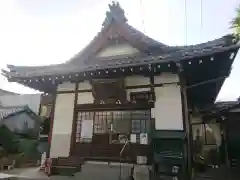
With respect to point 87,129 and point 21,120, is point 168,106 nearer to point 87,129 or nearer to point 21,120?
point 87,129

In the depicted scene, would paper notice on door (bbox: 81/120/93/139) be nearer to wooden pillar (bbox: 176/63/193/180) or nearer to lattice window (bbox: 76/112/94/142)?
lattice window (bbox: 76/112/94/142)

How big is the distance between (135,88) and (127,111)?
38.2 inches

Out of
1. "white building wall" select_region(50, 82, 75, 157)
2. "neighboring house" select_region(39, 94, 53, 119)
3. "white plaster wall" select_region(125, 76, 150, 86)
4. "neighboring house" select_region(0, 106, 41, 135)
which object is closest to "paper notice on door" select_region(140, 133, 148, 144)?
"white plaster wall" select_region(125, 76, 150, 86)

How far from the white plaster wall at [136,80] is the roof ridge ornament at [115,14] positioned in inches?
123

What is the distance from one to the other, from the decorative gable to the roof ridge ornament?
115cm

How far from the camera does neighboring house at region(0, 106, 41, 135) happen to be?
2081cm

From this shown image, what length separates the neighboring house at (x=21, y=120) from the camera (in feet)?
68.3

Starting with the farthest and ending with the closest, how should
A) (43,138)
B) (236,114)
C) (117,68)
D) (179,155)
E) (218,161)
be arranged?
1. (43,138)
2. (218,161)
3. (236,114)
4. (117,68)
5. (179,155)

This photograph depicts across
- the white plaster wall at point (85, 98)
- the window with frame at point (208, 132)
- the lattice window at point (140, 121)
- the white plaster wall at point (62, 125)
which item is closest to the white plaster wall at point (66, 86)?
the white plaster wall at point (62, 125)

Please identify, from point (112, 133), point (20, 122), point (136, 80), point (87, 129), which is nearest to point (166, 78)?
point (136, 80)

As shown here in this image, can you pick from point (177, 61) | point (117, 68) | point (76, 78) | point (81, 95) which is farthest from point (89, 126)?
point (177, 61)

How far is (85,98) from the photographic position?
949 centimetres

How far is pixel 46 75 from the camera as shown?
919cm

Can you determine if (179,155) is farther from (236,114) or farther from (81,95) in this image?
(236,114)
